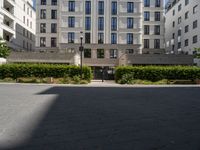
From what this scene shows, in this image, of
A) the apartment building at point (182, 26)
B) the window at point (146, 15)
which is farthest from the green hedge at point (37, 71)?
the window at point (146, 15)

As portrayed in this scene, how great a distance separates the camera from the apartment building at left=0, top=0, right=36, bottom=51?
48344 mm

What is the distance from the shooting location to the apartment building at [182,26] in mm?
48950

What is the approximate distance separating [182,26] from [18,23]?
34.5 metres

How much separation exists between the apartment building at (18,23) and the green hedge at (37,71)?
17680mm

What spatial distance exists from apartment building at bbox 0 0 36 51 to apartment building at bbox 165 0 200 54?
112 ft

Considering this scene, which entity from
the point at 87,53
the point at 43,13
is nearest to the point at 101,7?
the point at 87,53

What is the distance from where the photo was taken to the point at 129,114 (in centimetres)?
951

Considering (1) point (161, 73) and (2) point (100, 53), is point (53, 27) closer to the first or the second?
(2) point (100, 53)

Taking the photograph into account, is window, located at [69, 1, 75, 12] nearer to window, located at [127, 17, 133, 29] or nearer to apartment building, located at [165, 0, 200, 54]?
window, located at [127, 17, 133, 29]

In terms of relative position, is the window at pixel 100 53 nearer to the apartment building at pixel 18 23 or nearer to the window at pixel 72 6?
the window at pixel 72 6

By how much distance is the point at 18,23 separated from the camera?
55.1 meters

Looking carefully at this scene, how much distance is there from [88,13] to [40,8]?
37.7ft

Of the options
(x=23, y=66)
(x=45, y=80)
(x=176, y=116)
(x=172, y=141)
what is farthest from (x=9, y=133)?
(x=23, y=66)

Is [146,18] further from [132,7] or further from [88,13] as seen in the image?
[88,13]
